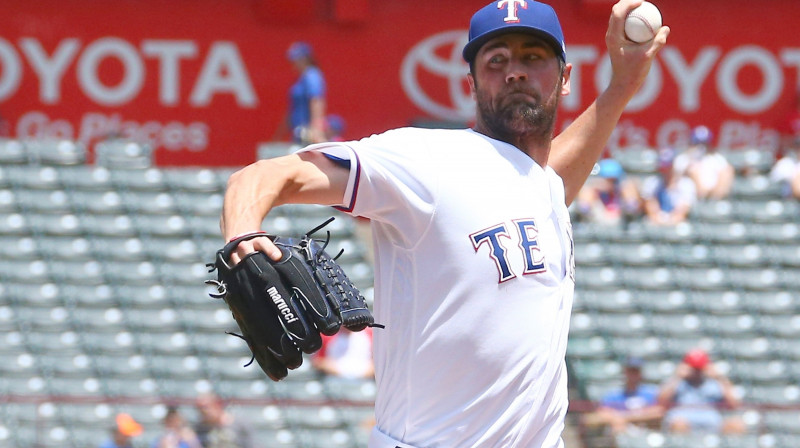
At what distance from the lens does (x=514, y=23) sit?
279cm

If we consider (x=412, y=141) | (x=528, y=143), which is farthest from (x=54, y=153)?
(x=412, y=141)

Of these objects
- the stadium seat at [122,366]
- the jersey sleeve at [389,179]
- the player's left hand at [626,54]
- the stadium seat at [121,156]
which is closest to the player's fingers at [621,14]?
the player's left hand at [626,54]

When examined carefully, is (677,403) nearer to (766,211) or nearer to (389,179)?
(766,211)

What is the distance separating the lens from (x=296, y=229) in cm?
914

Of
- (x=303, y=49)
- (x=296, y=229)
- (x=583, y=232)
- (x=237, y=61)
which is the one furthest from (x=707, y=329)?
(x=237, y=61)

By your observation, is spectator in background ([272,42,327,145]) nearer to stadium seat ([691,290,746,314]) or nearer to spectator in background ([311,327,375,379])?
spectator in background ([311,327,375,379])

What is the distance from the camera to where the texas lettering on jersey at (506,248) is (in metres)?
2.61

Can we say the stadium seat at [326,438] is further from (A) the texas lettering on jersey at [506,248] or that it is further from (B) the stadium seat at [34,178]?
(A) the texas lettering on jersey at [506,248]

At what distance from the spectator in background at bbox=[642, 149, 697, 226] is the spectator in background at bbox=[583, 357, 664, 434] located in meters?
1.63

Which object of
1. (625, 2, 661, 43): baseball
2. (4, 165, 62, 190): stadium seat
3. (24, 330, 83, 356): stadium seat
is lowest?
(24, 330, 83, 356): stadium seat

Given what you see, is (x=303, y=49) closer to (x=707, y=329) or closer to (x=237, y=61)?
(x=237, y=61)

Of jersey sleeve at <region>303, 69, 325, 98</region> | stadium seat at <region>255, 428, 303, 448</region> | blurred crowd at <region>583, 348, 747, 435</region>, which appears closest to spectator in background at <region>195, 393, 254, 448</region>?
stadium seat at <region>255, 428, 303, 448</region>

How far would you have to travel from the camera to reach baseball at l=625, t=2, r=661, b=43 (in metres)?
3.34

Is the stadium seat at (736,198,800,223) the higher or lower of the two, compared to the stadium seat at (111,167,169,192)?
higher
